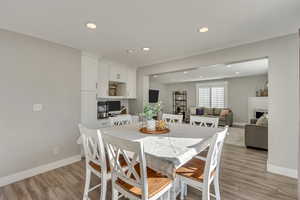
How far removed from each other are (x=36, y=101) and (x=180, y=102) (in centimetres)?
811

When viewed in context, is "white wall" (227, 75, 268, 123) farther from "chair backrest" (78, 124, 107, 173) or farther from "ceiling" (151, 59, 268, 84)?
"chair backrest" (78, 124, 107, 173)

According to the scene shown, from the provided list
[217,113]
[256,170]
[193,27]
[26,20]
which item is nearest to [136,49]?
[193,27]

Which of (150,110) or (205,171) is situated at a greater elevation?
(150,110)

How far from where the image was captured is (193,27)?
2121mm

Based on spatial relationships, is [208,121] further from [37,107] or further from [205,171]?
[37,107]

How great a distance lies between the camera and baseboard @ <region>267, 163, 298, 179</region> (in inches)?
90.1

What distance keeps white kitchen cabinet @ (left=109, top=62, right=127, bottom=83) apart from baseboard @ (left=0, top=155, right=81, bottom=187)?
2.10 m

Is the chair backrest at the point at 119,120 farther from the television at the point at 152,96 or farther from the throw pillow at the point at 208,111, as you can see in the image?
the throw pillow at the point at 208,111

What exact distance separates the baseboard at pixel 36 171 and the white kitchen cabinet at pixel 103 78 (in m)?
1.52

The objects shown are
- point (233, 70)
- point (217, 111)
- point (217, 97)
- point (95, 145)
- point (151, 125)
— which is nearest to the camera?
point (95, 145)

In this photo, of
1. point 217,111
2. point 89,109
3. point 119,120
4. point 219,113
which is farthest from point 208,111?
point 89,109

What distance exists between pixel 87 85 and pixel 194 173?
8.98ft

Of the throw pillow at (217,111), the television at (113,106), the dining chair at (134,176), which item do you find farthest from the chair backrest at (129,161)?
the throw pillow at (217,111)

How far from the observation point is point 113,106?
415 centimetres
